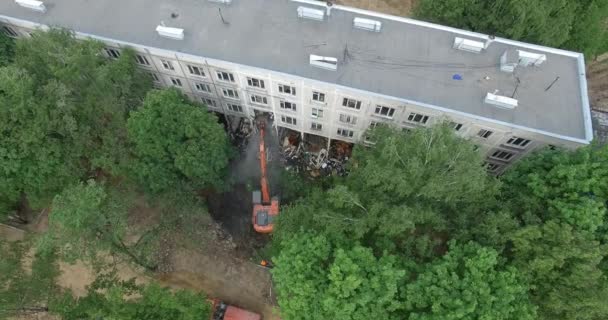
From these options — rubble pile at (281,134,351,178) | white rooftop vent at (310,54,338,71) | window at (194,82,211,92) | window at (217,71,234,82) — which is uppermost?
white rooftop vent at (310,54,338,71)

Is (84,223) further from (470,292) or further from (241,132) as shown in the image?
(470,292)

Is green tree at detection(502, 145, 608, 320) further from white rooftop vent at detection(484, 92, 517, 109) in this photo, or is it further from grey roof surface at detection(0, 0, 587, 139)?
grey roof surface at detection(0, 0, 587, 139)

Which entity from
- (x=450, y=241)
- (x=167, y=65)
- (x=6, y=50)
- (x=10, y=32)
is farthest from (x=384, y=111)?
(x=10, y=32)

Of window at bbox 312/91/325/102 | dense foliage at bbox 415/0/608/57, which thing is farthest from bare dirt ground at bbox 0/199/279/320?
dense foliage at bbox 415/0/608/57

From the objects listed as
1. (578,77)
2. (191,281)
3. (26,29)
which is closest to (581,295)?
(578,77)

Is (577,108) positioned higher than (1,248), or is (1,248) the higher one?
(577,108)

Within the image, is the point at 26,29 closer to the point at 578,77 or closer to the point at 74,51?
the point at 74,51

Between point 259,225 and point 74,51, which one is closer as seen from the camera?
point 74,51
